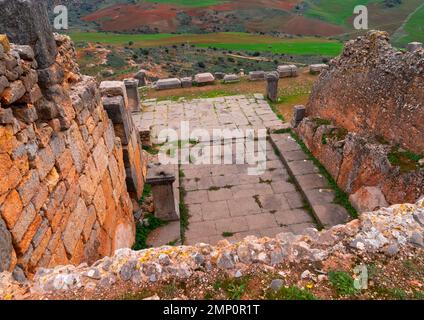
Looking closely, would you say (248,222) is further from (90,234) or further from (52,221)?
(52,221)

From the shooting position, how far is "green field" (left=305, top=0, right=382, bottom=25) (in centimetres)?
5006

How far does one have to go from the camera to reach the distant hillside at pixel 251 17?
156 feet

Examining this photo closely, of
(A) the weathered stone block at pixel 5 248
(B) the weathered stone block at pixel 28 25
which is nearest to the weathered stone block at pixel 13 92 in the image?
(B) the weathered stone block at pixel 28 25

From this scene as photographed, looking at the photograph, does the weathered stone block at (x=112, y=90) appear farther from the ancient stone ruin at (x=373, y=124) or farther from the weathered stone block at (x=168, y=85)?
the weathered stone block at (x=168, y=85)

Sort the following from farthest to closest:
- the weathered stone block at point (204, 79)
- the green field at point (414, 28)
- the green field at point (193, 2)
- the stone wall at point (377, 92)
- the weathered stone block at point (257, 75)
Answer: the green field at point (193, 2), the green field at point (414, 28), the weathered stone block at point (257, 75), the weathered stone block at point (204, 79), the stone wall at point (377, 92)

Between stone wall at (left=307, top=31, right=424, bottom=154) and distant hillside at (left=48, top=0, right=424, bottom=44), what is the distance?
40939 mm

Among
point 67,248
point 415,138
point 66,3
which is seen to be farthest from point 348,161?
point 66,3

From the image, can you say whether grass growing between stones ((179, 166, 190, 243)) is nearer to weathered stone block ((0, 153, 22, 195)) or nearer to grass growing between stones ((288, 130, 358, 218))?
grass growing between stones ((288, 130, 358, 218))

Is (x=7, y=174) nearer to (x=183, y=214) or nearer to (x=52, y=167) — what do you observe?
(x=52, y=167)

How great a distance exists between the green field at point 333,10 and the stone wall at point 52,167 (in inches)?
2004

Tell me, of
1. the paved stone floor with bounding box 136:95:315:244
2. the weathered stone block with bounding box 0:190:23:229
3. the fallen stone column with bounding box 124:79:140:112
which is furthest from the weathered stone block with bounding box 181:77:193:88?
the weathered stone block with bounding box 0:190:23:229

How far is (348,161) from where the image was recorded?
716 centimetres

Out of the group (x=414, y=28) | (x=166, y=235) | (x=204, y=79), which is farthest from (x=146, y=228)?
(x=414, y=28)
